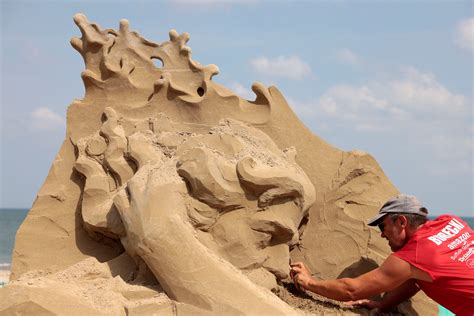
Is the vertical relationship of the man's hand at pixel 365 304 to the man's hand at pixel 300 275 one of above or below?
below

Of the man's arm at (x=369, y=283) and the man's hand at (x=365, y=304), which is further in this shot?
the man's hand at (x=365, y=304)

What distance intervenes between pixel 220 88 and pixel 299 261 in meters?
1.27

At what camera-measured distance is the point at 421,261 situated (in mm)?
3090

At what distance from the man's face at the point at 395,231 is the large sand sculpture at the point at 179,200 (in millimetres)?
502

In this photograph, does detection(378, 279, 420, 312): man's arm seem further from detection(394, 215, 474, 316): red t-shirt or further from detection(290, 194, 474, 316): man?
detection(394, 215, 474, 316): red t-shirt

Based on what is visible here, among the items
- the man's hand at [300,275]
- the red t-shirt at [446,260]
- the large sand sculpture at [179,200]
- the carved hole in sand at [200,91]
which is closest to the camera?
the red t-shirt at [446,260]

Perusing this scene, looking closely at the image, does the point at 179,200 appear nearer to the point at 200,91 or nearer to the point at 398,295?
the point at 200,91

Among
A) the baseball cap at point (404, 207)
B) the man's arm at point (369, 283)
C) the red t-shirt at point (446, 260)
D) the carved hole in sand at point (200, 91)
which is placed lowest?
the man's arm at point (369, 283)

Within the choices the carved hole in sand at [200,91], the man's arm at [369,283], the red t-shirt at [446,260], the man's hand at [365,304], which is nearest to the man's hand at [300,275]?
the man's arm at [369,283]

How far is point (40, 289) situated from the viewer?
3053 mm

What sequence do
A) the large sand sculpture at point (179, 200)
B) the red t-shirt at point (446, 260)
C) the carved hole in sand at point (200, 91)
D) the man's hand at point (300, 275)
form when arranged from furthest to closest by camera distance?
the carved hole in sand at point (200, 91) < the man's hand at point (300, 275) < the large sand sculpture at point (179, 200) < the red t-shirt at point (446, 260)

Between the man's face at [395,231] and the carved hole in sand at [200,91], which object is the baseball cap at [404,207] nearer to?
the man's face at [395,231]

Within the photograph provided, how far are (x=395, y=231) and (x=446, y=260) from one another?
0.31 m

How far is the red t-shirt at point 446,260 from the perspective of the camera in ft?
10.1
